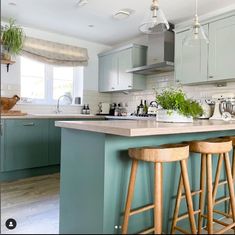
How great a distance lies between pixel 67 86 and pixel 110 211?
358 cm

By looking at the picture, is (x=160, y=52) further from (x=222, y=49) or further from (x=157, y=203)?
(x=157, y=203)

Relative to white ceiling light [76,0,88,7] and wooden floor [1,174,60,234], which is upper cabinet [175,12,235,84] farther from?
wooden floor [1,174,60,234]

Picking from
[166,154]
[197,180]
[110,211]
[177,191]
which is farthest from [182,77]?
[110,211]

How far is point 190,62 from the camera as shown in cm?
335

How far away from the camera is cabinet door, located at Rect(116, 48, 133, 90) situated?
14.1 ft

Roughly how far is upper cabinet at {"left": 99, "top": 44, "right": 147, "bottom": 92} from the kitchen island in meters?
2.58

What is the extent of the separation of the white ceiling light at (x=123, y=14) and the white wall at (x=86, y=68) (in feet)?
4.36

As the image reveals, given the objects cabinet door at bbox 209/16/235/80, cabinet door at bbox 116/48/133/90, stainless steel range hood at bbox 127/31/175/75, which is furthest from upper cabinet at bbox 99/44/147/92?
cabinet door at bbox 209/16/235/80

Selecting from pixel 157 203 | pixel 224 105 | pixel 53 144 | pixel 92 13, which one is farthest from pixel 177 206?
pixel 92 13

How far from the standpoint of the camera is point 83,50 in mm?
4707

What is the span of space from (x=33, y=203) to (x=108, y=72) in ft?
9.76

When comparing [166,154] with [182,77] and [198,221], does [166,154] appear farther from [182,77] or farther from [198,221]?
[182,77]

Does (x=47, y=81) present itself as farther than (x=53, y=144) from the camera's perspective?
Yes

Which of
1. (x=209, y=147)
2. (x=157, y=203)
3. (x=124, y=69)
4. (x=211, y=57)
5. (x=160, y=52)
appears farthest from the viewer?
(x=124, y=69)
